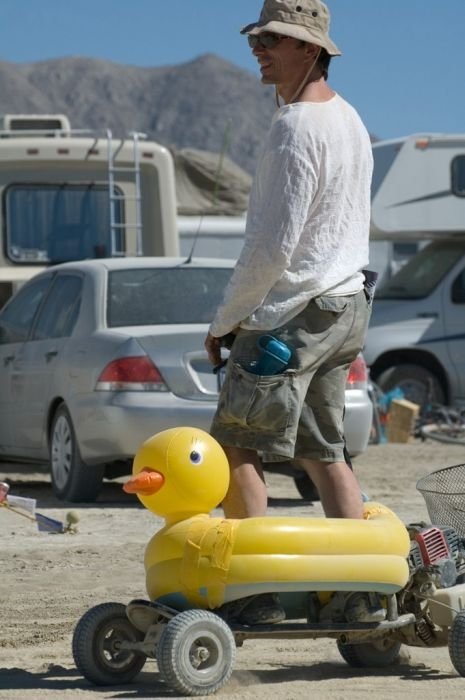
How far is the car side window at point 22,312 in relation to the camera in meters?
10.6

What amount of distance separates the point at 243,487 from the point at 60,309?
17.5 ft

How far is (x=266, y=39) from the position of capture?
200 inches

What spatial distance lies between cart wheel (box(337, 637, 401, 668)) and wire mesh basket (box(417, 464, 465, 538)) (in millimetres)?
453

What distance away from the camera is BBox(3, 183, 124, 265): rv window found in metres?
13.4

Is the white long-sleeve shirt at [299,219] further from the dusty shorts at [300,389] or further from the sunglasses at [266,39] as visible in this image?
the sunglasses at [266,39]

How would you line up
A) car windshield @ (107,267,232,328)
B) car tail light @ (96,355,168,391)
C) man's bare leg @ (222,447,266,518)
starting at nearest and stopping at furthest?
man's bare leg @ (222,447,266,518) → car tail light @ (96,355,168,391) → car windshield @ (107,267,232,328)

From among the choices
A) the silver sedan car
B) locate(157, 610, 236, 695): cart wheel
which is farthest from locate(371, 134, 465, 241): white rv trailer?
locate(157, 610, 236, 695): cart wheel

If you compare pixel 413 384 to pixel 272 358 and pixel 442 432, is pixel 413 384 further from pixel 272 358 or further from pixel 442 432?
pixel 272 358

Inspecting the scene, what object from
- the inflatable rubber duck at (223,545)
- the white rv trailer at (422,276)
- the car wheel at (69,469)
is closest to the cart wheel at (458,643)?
the inflatable rubber duck at (223,545)

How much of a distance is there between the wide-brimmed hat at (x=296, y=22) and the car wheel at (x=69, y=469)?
4.69 metres

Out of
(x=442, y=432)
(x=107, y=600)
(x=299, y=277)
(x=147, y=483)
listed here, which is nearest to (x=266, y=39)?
(x=299, y=277)

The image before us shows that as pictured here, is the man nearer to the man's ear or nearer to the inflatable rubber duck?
the man's ear

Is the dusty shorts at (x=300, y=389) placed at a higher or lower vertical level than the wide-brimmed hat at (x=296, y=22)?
lower

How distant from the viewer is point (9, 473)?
38.8 feet
